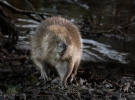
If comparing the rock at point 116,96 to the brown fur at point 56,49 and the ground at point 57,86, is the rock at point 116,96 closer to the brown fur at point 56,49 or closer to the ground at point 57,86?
the ground at point 57,86

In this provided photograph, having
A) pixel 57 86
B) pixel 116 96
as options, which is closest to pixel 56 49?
pixel 57 86

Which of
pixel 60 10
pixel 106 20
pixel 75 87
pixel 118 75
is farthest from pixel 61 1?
pixel 75 87

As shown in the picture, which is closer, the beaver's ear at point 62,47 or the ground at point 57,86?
the beaver's ear at point 62,47

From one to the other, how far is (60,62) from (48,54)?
17cm

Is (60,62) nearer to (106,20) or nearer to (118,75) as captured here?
(118,75)

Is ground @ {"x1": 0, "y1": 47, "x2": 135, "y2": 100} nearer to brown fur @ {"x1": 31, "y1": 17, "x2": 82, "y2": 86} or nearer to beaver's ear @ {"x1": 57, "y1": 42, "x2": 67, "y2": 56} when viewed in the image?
brown fur @ {"x1": 31, "y1": 17, "x2": 82, "y2": 86}

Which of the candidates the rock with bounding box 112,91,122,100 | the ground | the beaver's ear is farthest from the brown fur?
the rock with bounding box 112,91,122,100

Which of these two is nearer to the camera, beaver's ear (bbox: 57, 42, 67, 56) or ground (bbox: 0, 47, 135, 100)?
beaver's ear (bbox: 57, 42, 67, 56)

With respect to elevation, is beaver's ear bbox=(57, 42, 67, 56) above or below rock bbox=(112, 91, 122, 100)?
above

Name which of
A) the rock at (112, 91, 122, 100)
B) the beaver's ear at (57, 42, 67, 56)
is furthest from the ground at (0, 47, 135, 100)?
the beaver's ear at (57, 42, 67, 56)

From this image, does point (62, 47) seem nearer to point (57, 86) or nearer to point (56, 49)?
point (56, 49)

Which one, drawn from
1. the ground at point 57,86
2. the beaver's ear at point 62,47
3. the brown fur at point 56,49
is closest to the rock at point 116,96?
the ground at point 57,86

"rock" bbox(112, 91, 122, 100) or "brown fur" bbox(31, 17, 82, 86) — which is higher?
"brown fur" bbox(31, 17, 82, 86)

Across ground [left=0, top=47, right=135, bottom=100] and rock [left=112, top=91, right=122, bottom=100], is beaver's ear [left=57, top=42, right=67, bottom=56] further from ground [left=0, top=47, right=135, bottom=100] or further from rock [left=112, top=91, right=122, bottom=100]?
rock [left=112, top=91, right=122, bottom=100]
